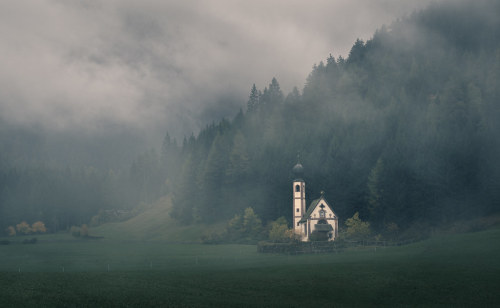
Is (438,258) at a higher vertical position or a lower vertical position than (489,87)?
lower

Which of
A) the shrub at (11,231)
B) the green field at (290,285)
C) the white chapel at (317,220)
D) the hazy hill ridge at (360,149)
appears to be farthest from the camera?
the shrub at (11,231)

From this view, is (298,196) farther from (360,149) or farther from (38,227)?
(38,227)

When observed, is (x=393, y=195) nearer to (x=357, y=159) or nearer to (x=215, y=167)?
(x=357, y=159)

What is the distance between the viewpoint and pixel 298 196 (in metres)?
94.8

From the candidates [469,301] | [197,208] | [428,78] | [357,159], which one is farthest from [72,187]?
[469,301]

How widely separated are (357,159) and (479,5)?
118m

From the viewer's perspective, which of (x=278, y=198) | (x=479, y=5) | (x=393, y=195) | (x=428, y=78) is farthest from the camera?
(x=479, y=5)

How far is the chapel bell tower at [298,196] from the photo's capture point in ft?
307

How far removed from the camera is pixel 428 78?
141m

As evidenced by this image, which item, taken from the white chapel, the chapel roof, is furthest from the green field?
the chapel roof

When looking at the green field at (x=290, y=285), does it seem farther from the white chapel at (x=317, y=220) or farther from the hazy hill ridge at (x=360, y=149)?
the white chapel at (x=317, y=220)

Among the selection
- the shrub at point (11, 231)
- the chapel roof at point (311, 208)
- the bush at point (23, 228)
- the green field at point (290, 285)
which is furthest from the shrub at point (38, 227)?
the green field at point (290, 285)

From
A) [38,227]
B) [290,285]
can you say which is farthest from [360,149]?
[38,227]

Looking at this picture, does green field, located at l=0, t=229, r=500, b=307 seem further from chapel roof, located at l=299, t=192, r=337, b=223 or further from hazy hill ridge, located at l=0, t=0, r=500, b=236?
chapel roof, located at l=299, t=192, r=337, b=223
